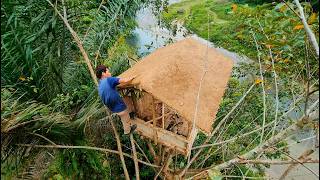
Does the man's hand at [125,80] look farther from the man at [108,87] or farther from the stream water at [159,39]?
the stream water at [159,39]

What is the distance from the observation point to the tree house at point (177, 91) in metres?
5.60

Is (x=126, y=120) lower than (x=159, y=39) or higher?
higher

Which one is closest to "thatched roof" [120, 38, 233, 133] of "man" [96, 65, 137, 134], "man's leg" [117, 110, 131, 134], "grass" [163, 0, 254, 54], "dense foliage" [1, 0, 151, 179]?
"man" [96, 65, 137, 134]

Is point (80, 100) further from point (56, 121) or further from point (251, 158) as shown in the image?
point (251, 158)

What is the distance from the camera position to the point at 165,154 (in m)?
7.72

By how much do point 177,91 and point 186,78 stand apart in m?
0.39

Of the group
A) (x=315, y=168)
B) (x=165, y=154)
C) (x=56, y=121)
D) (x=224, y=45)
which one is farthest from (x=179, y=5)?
(x=56, y=121)

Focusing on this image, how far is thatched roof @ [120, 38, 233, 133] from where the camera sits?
5583 mm

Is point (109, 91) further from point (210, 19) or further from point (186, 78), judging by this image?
point (210, 19)

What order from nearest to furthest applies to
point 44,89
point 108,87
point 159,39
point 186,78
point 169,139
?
point 108,87
point 44,89
point 186,78
point 169,139
point 159,39

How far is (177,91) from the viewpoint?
5.80m

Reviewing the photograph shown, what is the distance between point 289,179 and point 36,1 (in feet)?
31.9

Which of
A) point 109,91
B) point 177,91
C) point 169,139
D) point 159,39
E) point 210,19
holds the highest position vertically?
point 109,91

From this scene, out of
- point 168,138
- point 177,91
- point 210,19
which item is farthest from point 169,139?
point 210,19
